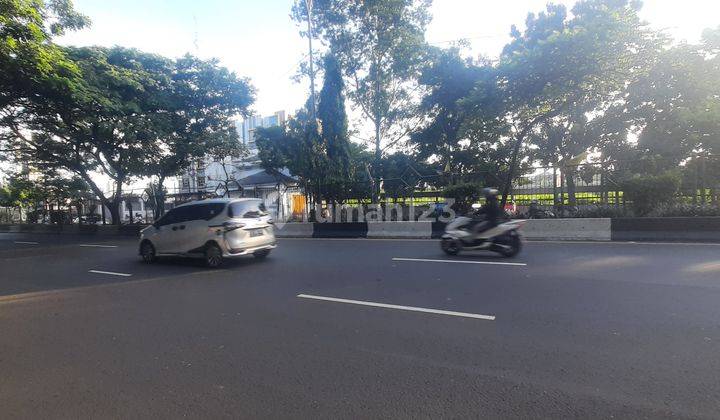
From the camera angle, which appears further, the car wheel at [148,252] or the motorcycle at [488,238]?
the car wheel at [148,252]

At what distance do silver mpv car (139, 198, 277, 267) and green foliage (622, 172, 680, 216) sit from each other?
1164 cm

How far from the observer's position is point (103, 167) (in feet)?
74.9

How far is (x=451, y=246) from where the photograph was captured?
9.77 m

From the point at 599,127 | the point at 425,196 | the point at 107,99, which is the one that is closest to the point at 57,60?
the point at 107,99

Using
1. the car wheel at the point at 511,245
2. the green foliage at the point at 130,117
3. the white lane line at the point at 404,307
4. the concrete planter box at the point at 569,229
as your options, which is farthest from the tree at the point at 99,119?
the concrete planter box at the point at 569,229

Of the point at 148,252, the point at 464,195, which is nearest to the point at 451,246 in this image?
the point at 464,195

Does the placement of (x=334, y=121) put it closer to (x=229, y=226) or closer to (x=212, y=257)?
(x=229, y=226)

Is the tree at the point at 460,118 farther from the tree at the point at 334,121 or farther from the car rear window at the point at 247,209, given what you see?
the car rear window at the point at 247,209

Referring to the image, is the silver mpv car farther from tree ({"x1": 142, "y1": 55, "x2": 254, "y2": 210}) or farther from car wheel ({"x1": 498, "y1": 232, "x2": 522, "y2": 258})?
tree ({"x1": 142, "y1": 55, "x2": 254, "y2": 210})

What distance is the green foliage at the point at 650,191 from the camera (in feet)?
40.2

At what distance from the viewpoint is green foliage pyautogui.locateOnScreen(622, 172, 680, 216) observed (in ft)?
40.2

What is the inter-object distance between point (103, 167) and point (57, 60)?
1001 cm

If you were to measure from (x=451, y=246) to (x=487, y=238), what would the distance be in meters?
0.96

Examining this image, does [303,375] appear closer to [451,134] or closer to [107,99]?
[107,99]
